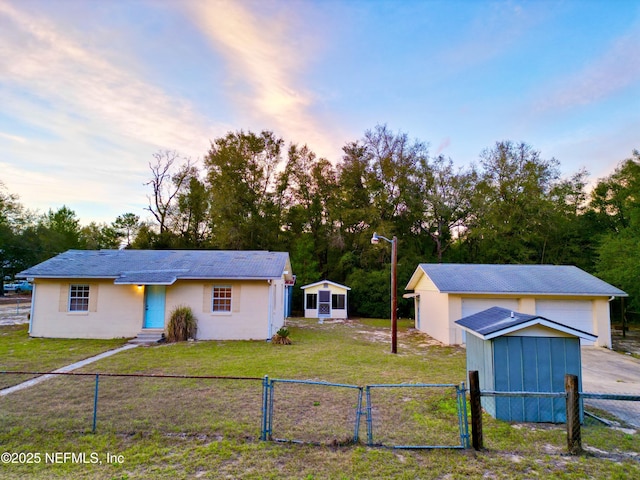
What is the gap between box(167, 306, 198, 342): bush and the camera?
14.1 m

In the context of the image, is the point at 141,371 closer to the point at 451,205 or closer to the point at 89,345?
the point at 89,345

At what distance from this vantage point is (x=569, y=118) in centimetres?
1560

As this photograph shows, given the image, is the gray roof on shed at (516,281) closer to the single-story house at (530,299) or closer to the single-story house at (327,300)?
the single-story house at (530,299)

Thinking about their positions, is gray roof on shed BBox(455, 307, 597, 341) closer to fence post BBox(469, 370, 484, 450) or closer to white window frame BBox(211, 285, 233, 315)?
fence post BBox(469, 370, 484, 450)

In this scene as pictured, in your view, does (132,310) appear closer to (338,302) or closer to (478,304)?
(338,302)

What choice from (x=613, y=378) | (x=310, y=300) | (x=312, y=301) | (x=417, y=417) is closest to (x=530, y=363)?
(x=417, y=417)

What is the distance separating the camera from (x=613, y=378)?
9570mm

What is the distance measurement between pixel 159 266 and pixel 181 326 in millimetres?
3528

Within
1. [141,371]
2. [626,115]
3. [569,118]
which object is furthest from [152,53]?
[626,115]

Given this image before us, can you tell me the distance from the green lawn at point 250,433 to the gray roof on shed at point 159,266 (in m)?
5.20

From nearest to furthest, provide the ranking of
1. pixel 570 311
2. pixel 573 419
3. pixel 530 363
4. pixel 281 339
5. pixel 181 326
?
pixel 573 419
pixel 530 363
pixel 281 339
pixel 181 326
pixel 570 311

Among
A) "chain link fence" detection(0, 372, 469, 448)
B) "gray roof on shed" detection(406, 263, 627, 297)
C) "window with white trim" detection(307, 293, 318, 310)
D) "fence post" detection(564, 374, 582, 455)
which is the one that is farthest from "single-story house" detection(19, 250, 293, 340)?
"fence post" detection(564, 374, 582, 455)

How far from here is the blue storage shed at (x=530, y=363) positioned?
6.00 metres

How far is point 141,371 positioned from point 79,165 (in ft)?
48.0
